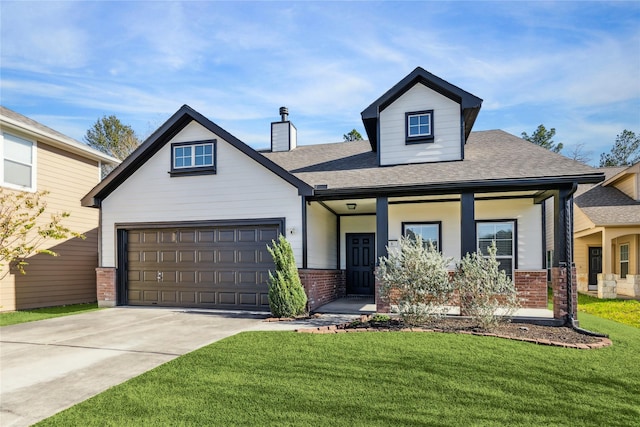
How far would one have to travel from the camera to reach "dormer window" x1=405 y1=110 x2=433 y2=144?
37.1 ft

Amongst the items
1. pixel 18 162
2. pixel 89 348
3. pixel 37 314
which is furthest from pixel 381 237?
pixel 18 162

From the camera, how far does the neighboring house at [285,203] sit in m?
10.5

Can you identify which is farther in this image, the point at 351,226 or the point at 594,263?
the point at 594,263

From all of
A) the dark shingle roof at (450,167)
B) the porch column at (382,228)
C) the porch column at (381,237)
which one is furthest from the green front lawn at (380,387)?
the dark shingle roof at (450,167)

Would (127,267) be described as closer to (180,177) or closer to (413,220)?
(180,177)

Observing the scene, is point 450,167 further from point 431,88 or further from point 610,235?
point 610,235

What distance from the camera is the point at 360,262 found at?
14.0m

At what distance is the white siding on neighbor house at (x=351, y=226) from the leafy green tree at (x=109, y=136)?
972 inches

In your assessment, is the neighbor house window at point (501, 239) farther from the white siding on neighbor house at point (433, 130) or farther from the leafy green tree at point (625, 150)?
the leafy green tree at point (625, 150)

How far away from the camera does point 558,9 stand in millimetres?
11094

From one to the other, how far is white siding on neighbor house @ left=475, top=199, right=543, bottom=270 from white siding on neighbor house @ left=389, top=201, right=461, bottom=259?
1033 mm

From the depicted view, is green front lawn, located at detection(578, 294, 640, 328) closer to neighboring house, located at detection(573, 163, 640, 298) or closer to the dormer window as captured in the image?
neighboring house, located at detection(573, 163, 640, 298)

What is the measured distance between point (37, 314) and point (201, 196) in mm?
5374

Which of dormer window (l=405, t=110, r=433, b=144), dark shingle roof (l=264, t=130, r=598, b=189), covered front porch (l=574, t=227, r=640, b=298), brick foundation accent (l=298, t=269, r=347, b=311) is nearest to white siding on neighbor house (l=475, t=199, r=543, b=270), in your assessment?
dark shingle roof (l=264, t=130, r=598, b=189)
